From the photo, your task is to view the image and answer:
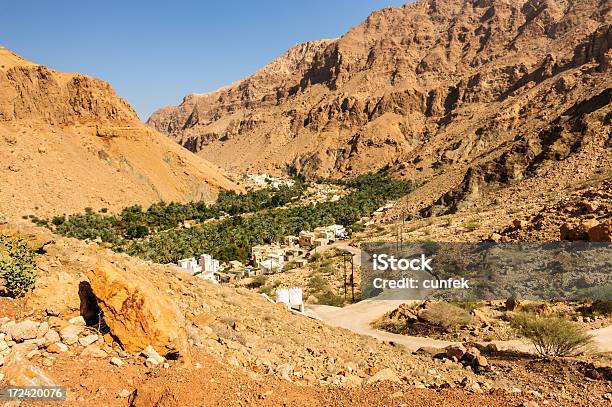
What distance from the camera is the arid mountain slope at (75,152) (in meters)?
47.8

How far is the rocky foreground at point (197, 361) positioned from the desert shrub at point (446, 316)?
491 cm

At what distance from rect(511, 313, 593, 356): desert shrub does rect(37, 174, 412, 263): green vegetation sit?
2638cm

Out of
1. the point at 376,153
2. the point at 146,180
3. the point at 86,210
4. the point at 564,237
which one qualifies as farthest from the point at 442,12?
the point at 564,237

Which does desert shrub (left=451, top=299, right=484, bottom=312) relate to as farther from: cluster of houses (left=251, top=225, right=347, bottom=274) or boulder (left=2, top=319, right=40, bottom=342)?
cluster of houses (left=251, top=225, right=347, bottom=274)

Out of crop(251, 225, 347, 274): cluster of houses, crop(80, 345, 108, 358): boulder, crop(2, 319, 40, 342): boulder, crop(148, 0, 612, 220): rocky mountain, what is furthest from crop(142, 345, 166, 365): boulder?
crop(148, 0, 612, 220): rocky mountain

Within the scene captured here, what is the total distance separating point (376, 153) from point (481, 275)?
286ft

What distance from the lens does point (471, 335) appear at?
14.9 metres

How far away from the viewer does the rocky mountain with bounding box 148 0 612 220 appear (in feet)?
141

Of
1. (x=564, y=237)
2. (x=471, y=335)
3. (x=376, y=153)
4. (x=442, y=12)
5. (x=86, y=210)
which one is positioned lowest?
(x=471, y=335)

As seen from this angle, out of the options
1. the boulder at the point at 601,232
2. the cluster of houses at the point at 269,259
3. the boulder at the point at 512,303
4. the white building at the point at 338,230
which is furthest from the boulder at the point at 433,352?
the white building at the point at 338,230

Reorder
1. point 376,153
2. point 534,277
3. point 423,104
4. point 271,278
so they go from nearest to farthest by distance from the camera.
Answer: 1. point 534,277
2. point 271,278
3. point 376,153
4. point 423,104

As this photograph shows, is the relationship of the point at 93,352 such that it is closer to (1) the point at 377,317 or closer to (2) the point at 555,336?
(2) the point at 555,336

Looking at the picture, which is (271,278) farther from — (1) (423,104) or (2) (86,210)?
(1) (423,104)

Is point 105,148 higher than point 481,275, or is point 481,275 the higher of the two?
point 105,148
